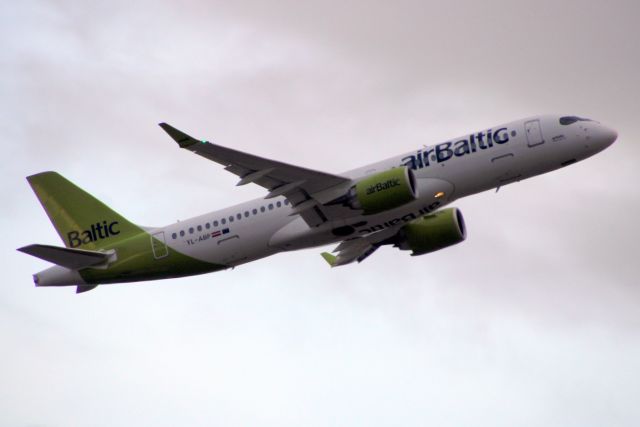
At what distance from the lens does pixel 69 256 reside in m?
53.5

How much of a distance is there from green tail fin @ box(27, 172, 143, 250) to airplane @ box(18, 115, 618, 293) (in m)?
0.05

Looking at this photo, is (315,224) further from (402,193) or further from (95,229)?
(95,229)

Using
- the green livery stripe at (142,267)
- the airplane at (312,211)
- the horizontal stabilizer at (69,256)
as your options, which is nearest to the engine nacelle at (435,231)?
the airplane at (312,211)

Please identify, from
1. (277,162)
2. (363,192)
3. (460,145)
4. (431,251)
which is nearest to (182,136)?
(277,162)

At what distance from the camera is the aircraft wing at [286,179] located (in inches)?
1886

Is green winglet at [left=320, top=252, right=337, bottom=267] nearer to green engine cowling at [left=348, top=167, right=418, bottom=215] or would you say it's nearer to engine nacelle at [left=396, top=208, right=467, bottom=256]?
engine nacelle at [left=396, top=208, right=467, bottom=256]

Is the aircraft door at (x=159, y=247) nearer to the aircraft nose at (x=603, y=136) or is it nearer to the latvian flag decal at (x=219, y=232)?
the latvian flag decal at (x=219, y=232)

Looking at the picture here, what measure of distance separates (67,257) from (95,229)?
3.37 metres

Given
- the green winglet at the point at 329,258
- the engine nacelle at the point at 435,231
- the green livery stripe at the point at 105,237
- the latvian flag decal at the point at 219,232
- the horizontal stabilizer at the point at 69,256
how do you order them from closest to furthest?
the horizontal stabilizer at the point at 69,256 < the latvian flag decal at the point at 219,232 < the green livery stripe at the point at 105,237 < the engine nacelle at the point at 435,231 < the green winglet at the point at 329,258

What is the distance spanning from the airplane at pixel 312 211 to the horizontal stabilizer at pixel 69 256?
0.22ft

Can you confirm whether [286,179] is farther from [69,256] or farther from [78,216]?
[78,216]

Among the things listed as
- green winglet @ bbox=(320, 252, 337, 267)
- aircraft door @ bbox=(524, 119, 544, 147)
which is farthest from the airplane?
green winglet @ bbox=(320, 252, 337, 267)

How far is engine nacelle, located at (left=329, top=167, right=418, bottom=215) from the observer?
4919cm

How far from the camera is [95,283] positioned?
181 ft
